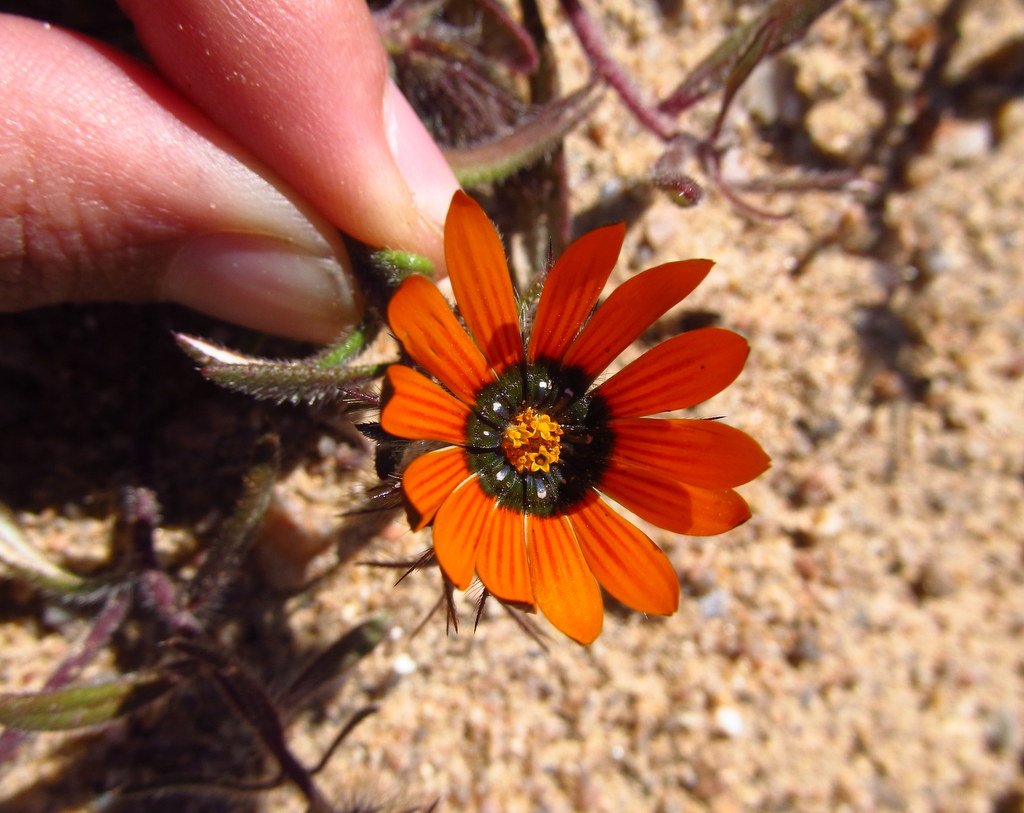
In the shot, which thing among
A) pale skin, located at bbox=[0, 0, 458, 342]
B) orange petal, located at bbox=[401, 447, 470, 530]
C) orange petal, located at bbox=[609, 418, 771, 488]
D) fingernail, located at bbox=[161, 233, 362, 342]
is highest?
pale skin, located at bbox=[0, 0, 458, 342]

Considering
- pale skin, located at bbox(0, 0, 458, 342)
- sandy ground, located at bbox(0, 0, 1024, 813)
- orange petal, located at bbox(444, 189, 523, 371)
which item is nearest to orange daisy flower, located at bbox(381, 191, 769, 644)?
orange petal, located at bbox(444, 189, 523, 371)

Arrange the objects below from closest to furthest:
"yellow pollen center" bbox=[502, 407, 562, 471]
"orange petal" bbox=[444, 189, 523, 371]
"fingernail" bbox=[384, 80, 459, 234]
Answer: "orange petal" bbox=[444, 189, 523, 371] → "fingernail" bbox=[384, 80, 459, 234] → "yellow pollen center" bbox=[502, 407, 562, 471]

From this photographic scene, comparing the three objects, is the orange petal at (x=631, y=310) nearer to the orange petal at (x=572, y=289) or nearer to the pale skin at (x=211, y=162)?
the orange petal at (x=572, y=289)

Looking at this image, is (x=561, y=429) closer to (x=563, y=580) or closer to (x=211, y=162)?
(x=563, y=580)

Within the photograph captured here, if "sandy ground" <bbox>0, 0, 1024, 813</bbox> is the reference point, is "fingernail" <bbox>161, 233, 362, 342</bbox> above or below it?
above

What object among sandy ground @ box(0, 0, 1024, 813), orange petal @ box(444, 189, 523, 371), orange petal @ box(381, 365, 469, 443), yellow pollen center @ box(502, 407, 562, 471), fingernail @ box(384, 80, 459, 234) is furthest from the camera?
sandy ground @ box(0, 0, 1024, 813)

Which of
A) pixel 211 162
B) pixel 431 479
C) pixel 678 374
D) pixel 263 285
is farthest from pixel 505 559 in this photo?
pixel 211 162

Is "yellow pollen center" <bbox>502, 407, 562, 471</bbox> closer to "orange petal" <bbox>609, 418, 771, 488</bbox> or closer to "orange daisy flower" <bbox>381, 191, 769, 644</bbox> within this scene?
"orange daisy flower" <bbox>381, 191, 769, 644</bbox>

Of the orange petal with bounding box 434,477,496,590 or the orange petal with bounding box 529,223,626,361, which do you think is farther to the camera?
the orange petal with bounding box 529,223,626,361
